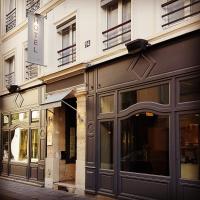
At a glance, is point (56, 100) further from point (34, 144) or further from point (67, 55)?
point (34, 144)

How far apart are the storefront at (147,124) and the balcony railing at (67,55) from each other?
1584 millimetres

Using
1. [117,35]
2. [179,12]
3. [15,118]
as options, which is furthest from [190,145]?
[15,118]

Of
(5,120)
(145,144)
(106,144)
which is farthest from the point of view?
(5,120)

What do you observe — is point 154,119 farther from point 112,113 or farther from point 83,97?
point 83,97

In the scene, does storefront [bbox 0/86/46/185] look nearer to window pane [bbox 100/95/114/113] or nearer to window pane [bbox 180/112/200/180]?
window pane [bbox 100/95/114/113]

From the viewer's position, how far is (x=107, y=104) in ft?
36.0

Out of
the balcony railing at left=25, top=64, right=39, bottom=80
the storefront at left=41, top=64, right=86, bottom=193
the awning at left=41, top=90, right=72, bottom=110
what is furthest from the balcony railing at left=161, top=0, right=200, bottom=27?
the balcony railing at left=25, top=64, right=39, bottom=80

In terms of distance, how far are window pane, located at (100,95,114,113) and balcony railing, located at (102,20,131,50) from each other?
1.47 meters

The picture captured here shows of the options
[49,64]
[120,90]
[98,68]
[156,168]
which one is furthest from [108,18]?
[156,168]

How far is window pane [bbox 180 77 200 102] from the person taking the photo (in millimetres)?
8125

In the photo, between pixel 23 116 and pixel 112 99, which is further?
pixel 23 116

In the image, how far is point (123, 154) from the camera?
33.8 feet

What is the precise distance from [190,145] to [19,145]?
32.2 ft

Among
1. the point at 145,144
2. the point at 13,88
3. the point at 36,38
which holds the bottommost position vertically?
the point at 145,144
